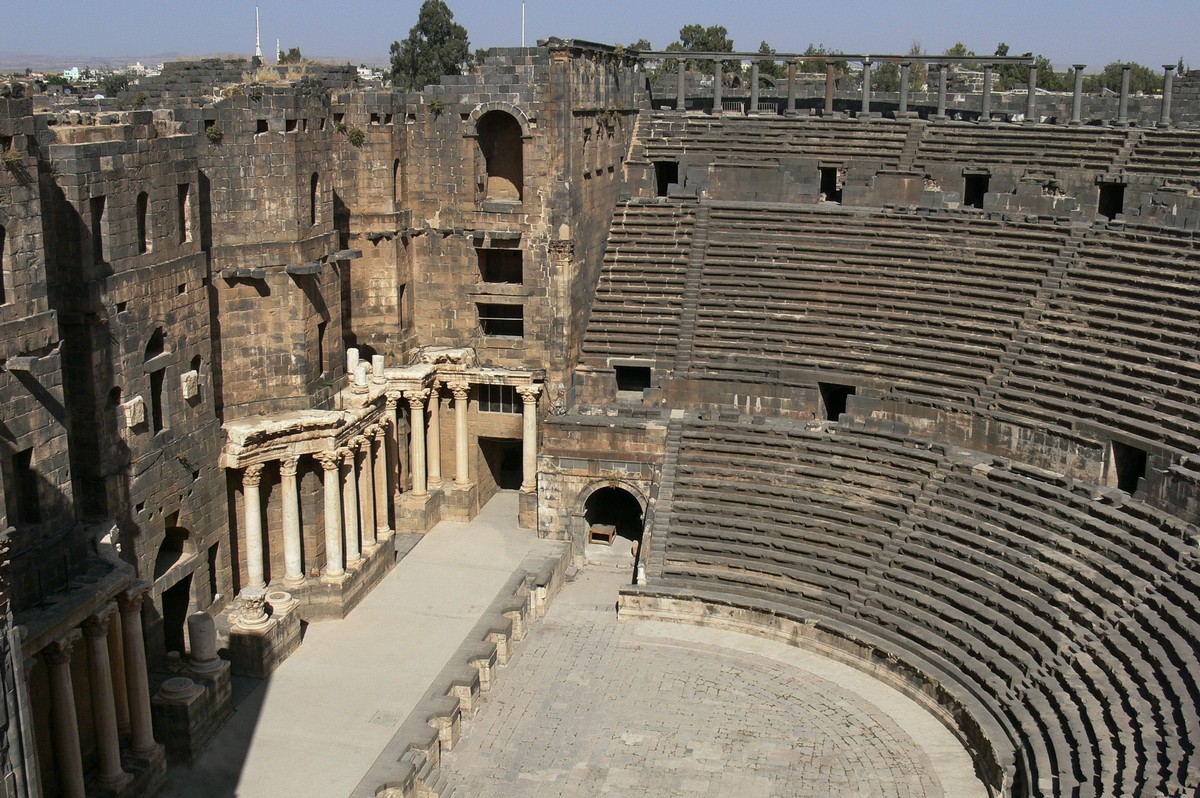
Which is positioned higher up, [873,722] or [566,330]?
[566,330]

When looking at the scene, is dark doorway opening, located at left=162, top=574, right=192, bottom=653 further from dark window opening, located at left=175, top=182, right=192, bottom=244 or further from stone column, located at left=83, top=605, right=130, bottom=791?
dark window opening, located at left=175, top=182, right=192, bottom=244

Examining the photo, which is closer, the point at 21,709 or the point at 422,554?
the point at 21,709

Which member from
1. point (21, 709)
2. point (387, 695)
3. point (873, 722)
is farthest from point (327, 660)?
point (21, 709)

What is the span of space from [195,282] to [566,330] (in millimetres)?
9873

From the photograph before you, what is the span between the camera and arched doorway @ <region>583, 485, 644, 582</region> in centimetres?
2886

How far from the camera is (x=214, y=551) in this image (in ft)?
80.2

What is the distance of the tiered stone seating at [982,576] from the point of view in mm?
19172

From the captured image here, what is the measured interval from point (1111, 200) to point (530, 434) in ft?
50.4

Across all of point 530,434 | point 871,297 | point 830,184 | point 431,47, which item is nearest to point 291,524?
point 530,434

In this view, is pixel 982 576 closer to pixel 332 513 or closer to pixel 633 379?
pixel 633 379

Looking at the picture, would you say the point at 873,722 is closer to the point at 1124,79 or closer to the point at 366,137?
the point at 366,137

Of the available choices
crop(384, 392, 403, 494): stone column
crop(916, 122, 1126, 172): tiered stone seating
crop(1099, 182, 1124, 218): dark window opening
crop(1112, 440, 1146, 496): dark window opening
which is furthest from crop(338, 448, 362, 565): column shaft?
crop(1099, 182, 1124, 218): dark window opening

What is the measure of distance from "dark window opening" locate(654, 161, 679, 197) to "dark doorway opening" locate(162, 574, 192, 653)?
1797cm

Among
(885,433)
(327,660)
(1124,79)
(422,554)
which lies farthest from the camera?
(1124,79)
